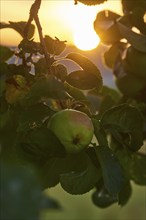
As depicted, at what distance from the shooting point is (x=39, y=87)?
2.56 ft

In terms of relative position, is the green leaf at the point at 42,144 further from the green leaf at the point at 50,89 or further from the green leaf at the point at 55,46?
the green leaf at the point at 55,46

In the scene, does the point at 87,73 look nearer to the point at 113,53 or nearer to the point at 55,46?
the point at 55,46

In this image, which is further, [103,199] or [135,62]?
[103,199]

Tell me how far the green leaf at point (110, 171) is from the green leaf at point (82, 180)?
0.26 ft

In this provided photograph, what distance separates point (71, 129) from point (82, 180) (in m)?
0.17

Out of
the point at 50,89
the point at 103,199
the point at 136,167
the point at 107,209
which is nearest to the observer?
the point at 50,89

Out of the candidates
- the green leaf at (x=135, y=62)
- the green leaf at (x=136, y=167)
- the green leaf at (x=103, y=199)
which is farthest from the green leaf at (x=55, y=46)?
the green leaf at (x=103, y=199)

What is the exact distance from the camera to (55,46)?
1055 millimetres

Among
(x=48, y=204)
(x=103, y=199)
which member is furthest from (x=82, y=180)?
(x=48, y=204)

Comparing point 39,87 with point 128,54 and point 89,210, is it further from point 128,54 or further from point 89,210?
point 89,210

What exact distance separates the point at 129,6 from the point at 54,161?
0.73 metres

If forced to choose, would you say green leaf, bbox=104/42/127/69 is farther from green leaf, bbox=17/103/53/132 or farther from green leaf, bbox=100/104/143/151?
green leaf, bbox=17/103/53/132

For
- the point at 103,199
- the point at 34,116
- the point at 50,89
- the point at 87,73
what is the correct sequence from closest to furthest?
the point at 50,89, the point at 34,116, the point at 87,73, the point at 103,199

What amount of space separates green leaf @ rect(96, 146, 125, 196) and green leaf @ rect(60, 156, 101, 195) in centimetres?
8
